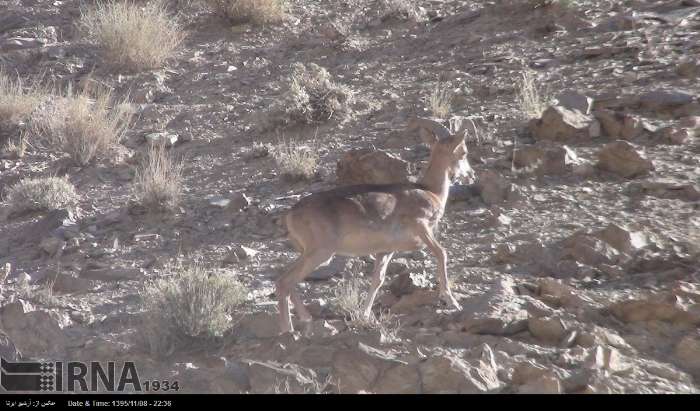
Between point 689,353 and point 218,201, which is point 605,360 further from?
point 218,201

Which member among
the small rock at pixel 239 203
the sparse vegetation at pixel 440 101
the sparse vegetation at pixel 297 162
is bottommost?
A: the small rock at pixel 239 203

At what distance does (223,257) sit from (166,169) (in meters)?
2.24

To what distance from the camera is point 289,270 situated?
8.88 meters

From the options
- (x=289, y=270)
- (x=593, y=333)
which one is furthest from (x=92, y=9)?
(x=593, y=333)

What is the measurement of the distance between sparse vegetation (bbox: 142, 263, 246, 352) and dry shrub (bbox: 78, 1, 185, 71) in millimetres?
7720

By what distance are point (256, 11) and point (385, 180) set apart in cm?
674

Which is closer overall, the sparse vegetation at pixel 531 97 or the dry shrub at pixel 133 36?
the sparse vegetation at pixel 531 97

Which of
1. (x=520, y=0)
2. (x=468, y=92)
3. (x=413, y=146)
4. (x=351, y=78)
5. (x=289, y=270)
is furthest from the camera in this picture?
(x=520, y=0)

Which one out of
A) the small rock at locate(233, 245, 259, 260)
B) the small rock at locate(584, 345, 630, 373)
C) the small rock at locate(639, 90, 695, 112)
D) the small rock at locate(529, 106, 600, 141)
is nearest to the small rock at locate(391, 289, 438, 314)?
the small rock at locate(584, 345, 630, 373)

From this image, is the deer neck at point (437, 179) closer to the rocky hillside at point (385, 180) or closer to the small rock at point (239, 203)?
the rocky hillside at point (385, 180)

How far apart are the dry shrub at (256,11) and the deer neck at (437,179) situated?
27.1 feet

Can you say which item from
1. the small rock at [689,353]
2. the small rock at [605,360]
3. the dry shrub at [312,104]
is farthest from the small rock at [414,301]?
the dry shrub at [312,104]

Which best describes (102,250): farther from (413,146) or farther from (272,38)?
(272,38)

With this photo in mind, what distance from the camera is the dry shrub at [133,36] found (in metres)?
16.6
